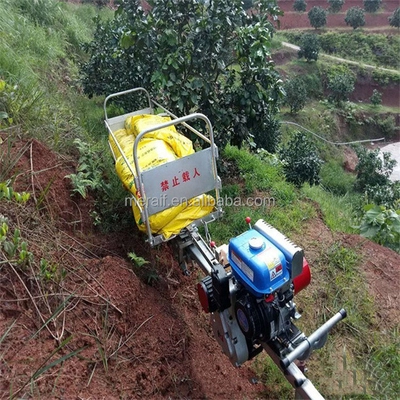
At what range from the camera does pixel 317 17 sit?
2331cm

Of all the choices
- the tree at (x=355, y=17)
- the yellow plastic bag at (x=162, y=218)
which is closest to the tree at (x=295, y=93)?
the tree at (x=355, y=17)

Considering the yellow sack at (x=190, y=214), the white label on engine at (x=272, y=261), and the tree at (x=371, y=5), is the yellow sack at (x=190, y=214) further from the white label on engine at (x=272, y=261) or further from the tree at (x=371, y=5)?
the tree at (x=371, y=5)

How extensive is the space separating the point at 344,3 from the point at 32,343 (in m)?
31.1

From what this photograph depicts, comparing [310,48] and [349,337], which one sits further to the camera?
[310,48]

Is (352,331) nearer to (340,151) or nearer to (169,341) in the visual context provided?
(169,341)

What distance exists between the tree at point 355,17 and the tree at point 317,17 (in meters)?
1.56

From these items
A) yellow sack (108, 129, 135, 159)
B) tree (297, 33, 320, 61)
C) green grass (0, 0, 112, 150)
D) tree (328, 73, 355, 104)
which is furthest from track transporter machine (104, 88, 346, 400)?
tree (297, 33, 320, 61)

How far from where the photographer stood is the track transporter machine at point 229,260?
1818mm

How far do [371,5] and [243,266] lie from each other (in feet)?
97.2

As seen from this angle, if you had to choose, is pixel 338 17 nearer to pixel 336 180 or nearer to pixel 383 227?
pixel 336 180

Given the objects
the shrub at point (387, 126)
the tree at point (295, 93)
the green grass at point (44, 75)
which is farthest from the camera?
the shrub at point (387, 126)

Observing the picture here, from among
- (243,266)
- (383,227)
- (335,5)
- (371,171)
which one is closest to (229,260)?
(243,266)

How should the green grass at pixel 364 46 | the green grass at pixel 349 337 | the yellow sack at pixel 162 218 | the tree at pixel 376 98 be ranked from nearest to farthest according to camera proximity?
the yellow sack at pixel 162 218 → the green grass at pixel 349 337 → the tree at pixel 376 98 → the green grass at pixel 364 46

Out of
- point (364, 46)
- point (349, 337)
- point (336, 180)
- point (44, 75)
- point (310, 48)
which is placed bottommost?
point (336, 180)
